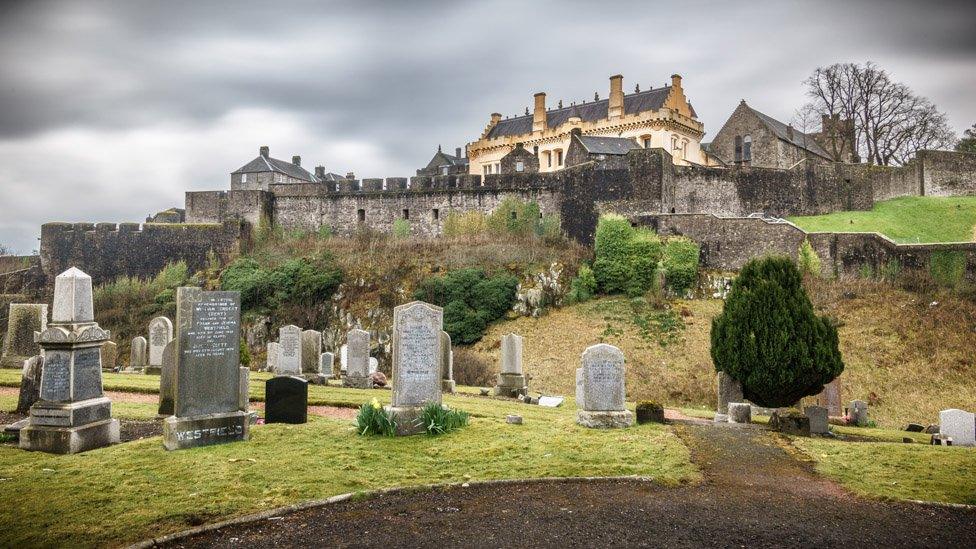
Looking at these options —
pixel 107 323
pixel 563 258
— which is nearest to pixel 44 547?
pixel 563 258

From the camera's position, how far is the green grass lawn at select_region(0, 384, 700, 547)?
5855mm

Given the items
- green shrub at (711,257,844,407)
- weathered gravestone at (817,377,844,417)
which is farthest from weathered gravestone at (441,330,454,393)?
weathered gravestone at (817,377,844,417)

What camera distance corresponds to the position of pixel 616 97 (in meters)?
40.2

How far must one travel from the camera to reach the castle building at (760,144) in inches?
1502

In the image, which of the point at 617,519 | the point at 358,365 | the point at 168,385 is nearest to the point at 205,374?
the point at 168,385

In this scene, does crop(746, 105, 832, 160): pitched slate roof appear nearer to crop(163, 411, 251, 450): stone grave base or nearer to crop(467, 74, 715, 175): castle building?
crop(467, 74, 715, 175): castle building

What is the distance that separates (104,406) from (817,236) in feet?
82.4

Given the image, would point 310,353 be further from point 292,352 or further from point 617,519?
point 617,519

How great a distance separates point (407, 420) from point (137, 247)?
3204 cm

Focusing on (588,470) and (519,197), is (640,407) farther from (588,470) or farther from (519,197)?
(519,197)

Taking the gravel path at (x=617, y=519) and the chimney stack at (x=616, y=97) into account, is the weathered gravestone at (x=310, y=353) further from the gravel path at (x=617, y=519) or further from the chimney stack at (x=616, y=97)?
the chimney stack at (x=616, y=97)

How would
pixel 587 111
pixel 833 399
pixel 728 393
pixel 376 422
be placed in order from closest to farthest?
pixel 376 422 < pixel 728 393 < pixel 833 399 < pixel 587 111

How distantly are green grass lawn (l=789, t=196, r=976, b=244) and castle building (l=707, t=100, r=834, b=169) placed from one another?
21.4 ft

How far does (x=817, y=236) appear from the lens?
82.7 ft
